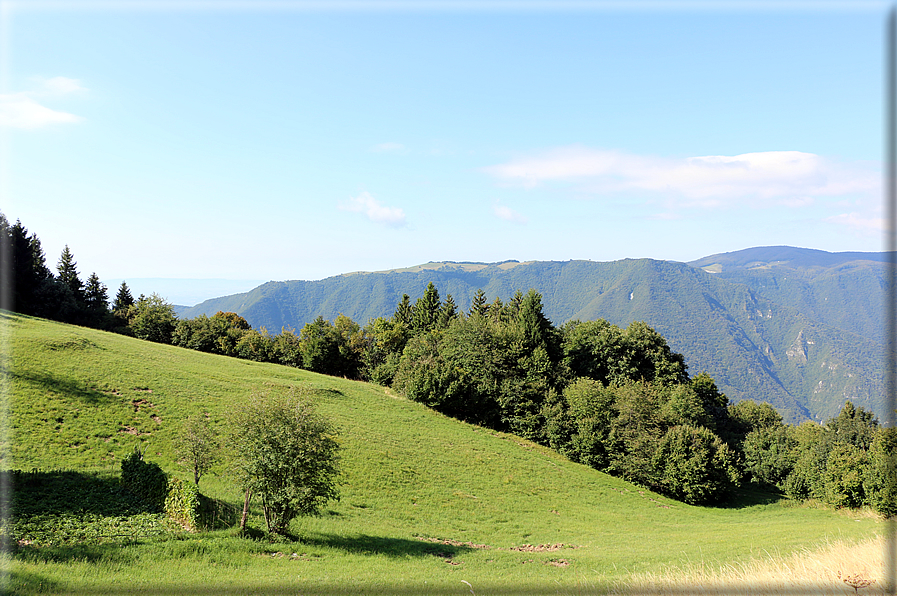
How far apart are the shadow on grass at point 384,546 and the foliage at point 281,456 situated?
1666 mm

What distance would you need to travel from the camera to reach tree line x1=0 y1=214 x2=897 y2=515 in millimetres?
41031

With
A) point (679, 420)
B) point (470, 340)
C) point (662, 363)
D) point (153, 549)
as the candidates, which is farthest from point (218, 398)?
point (662, 363)

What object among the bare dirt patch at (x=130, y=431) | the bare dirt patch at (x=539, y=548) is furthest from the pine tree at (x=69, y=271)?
the bare dirt patch at (x=539, y=548)

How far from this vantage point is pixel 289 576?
40.2ft

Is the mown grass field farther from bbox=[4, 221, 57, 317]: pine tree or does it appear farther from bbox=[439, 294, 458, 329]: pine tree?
bbox=[439, 294, 458, 329]: pine tree

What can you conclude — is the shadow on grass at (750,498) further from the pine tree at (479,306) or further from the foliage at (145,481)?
the pine tree at (479,306)

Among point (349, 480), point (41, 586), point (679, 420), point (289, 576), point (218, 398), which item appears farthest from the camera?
point (679, 420)

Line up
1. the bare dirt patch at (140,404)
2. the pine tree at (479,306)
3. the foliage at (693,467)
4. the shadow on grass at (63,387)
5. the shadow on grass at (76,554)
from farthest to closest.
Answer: the pine tree at (479,306) < the foliage at (693,467) < the bare dirt patch at (140,404) < the shadow on grass at (63,387) < the shadow on grass at (76,554)

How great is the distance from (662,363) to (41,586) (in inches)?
2653

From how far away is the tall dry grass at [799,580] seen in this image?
22.4 ft

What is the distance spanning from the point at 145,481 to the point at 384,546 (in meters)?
10.6

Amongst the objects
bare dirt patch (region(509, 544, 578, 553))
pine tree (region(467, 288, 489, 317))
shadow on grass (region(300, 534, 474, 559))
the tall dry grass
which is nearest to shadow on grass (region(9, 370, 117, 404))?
shadow on grass (region(300, 534, 474, 559))

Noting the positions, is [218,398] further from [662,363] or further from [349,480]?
[662,363]

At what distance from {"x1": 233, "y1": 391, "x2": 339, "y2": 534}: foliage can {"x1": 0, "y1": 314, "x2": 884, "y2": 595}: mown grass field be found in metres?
1.49
